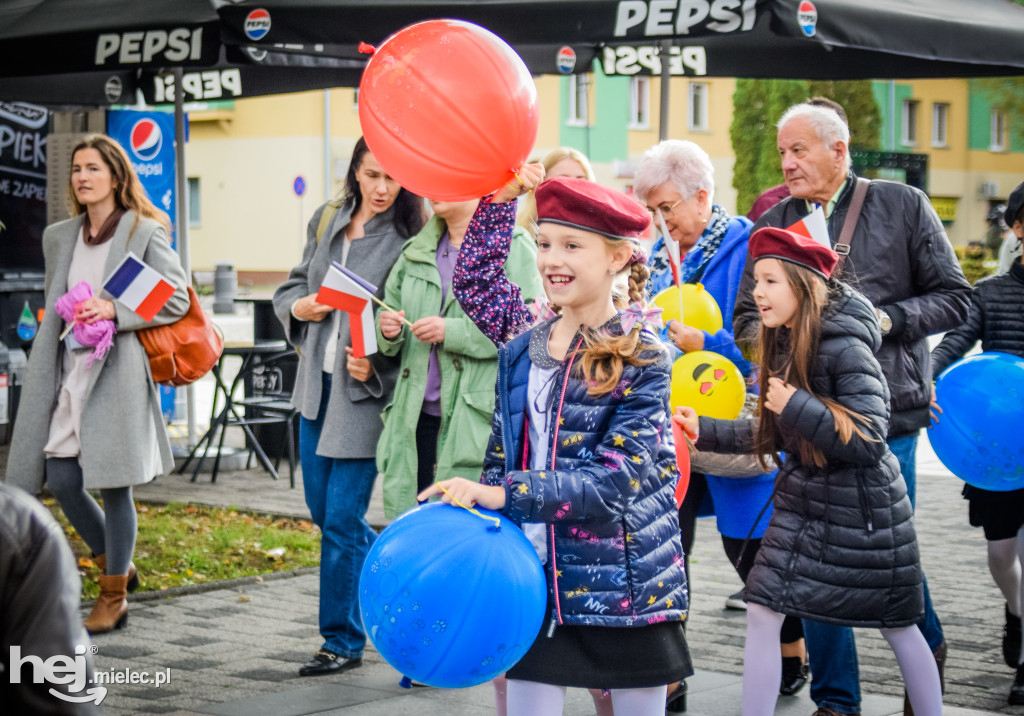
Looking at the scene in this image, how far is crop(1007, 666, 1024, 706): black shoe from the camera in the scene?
4.79 metres

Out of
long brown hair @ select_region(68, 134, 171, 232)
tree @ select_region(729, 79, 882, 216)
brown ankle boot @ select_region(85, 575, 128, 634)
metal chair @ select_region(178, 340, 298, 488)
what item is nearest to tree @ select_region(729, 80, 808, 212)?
tree @ select_region(729, 79, 882, 216)

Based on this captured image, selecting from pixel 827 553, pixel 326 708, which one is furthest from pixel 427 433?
pixel 827 553

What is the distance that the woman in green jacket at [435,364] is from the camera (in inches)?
185

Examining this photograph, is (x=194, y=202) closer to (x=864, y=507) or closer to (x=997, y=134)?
(x=997, y=134)

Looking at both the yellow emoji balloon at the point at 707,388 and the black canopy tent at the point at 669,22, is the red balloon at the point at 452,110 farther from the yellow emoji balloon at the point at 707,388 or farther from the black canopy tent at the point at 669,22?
the black canopy tent at the point at 669,22

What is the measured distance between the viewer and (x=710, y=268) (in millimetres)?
4984

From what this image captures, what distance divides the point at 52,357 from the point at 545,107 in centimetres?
3649

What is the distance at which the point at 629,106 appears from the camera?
4450 centimetres

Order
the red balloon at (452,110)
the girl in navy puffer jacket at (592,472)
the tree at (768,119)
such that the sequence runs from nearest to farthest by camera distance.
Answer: the girl in navy puffer jacket at (592,472)
the red balloon at (452,110)
the tree at (768,119)

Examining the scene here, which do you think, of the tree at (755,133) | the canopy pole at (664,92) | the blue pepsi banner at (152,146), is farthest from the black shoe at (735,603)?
the tree at (755,133)

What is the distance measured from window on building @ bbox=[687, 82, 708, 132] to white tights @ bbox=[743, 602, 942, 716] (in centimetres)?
4369

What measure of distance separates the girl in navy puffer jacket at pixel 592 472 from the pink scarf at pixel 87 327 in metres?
2.88

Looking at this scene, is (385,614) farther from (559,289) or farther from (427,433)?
(427,433)

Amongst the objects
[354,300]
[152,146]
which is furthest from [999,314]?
[152,146]
